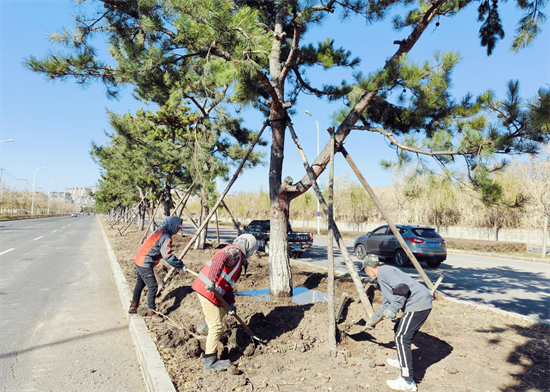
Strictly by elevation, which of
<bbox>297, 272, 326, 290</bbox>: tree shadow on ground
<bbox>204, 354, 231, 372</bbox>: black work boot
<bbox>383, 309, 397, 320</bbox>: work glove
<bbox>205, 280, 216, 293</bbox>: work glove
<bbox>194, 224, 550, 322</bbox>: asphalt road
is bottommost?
<bbox>194, 224, 550, 322</bbox>: asphalt road

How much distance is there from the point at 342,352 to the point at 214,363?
1349mm

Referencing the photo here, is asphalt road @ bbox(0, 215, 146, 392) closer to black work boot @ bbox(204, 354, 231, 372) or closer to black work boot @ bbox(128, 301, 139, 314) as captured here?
black work boot @ bbox(128, 301, 139, 314)

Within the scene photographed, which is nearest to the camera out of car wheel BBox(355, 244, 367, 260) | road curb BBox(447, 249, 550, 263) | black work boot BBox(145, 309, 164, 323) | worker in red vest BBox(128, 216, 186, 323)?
black work boot BBox(145, 309, 164, 323)

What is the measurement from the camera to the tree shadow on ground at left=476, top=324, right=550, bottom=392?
3.22 metres

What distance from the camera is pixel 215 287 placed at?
3420 millimetres

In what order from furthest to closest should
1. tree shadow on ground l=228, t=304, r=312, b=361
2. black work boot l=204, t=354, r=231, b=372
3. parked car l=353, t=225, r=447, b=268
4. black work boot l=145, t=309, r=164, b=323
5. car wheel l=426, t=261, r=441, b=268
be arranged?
car wheel l=426, t=261, r=441, b=268 → parked car l=353, t=225, r=447, b=268 → black work boot l=145, t=309, r=164, b=323 → tree shadow on ground l=228, t=304, r=312, b=361 → black work boot l=204, t=354, r=231, b=372

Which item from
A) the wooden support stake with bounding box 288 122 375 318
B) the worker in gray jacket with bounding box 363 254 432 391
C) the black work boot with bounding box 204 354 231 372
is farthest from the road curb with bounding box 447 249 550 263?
the black work boot with bounding box 204 354 231 372

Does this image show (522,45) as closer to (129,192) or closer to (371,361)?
(371,361)

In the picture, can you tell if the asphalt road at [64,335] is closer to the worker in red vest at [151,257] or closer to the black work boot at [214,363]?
the worker in red vest at [151,257]

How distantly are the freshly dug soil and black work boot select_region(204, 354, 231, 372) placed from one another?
2.8 inches

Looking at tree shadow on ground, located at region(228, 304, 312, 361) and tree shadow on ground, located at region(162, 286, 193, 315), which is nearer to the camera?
tree shadow on ground, located at region(228, 304, 312, 361)

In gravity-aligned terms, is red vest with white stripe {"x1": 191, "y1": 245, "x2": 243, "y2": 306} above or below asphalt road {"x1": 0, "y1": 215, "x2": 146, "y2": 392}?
above

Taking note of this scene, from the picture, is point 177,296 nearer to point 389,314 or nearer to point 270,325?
point 270,325

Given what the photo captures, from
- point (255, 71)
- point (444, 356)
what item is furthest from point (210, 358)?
point (255, 71)
